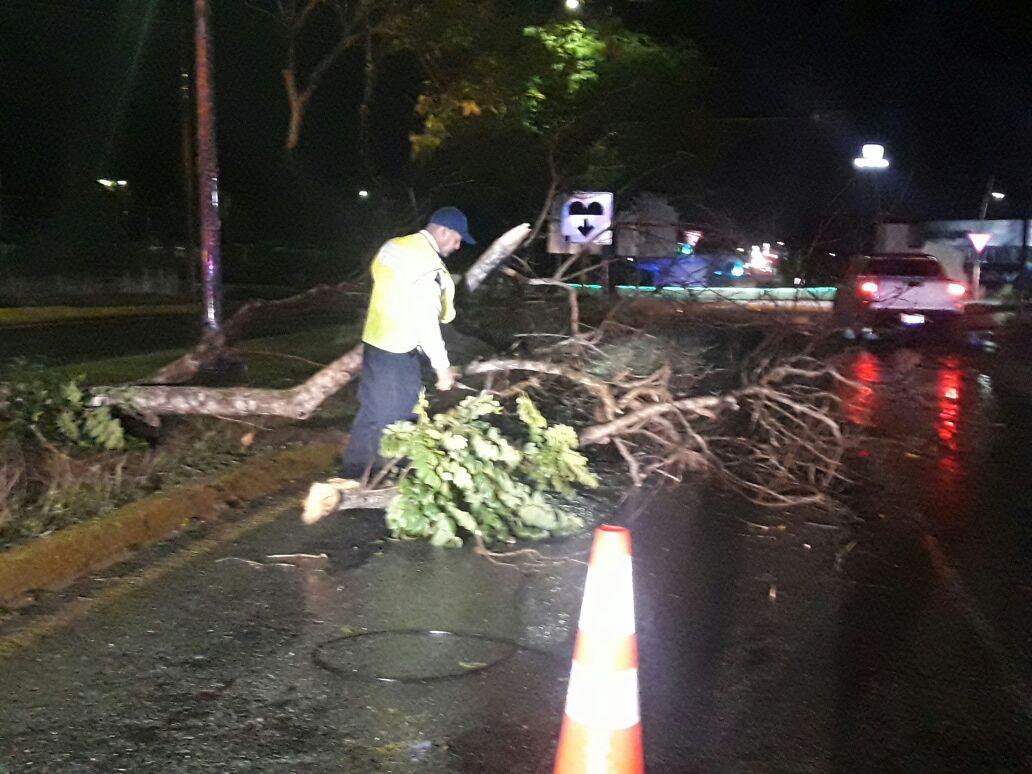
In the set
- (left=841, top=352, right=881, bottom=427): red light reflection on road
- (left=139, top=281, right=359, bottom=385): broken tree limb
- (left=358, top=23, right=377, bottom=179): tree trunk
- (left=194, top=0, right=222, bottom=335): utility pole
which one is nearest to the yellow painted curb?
(left=358, top=23, right=377, bottom=179): tree trunk

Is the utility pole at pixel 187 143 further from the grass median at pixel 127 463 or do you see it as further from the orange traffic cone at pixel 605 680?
the orange traffic cone at pixel 605 680

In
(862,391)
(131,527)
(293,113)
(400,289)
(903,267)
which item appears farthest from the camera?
(903,267)

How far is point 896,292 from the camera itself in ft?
58.2

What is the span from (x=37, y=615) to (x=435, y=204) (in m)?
13.9

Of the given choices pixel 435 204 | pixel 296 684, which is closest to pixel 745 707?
pixel 296 684

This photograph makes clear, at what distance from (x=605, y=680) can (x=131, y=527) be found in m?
3.90

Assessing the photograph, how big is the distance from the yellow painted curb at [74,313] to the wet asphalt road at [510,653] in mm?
16620

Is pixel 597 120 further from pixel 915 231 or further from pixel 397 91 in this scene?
pixel 915 231

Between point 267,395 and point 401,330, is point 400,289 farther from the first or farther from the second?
point 267,395

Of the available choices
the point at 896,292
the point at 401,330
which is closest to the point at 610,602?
the point at 401,330

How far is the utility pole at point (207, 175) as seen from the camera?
9.92 metres

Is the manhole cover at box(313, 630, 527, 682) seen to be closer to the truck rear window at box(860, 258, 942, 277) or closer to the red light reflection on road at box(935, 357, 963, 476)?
the red light reflection on road at box(935, 357, 963, 476)

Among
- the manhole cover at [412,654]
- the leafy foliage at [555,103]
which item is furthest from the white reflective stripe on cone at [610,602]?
the leafy foliage at [555,103]

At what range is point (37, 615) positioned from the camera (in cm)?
522
